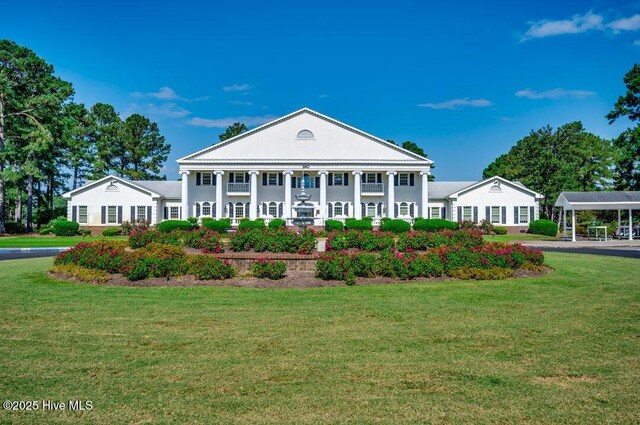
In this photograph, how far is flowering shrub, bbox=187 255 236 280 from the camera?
464 inches

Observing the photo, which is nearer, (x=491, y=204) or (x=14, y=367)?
(x=14, y=367)

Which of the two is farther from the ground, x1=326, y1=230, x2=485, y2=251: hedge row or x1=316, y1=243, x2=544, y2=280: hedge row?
x1=326, y1=230, x2=485, y2=251: hedge row

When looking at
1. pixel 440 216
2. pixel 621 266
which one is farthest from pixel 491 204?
pixel 621 266

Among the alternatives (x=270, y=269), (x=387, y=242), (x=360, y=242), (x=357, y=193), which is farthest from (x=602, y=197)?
(x=270, y=269)

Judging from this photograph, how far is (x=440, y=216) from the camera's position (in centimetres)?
4394

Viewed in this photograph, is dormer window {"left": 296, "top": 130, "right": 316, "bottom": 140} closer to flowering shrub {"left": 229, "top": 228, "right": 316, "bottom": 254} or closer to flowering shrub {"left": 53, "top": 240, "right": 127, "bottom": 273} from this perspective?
flowering shrub {"left": 229, "top": 228, "right": 316, "bottom": 254}

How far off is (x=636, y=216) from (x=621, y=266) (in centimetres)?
3558

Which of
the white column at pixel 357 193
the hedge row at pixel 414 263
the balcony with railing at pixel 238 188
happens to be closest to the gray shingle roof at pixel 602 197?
the white column at pixel 357 193

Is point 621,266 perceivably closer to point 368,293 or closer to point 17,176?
point 368,293

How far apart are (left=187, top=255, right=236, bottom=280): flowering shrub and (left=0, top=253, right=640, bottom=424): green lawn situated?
1.60 metres

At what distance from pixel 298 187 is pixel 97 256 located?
31134 millimetres

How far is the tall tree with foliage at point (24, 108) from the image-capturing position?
3931cm

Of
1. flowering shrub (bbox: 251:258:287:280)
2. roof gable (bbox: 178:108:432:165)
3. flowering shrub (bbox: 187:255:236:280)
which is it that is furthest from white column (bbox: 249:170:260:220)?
flowering shrub (bbox: 251:258:287:280)

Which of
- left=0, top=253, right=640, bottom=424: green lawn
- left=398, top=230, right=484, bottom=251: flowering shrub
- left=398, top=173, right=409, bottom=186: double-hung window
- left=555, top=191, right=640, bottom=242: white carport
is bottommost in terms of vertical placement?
left=0, top=253, right=640, bottom=424: green lawn
